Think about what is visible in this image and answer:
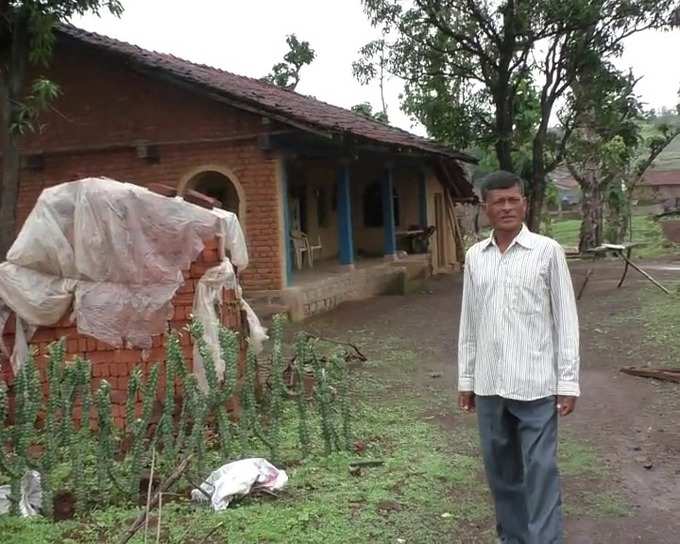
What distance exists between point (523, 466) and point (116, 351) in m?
3.26

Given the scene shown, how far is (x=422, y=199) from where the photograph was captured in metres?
18.0

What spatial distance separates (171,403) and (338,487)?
3.51 ft

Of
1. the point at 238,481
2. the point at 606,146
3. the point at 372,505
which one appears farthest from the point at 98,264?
the point at 606,146

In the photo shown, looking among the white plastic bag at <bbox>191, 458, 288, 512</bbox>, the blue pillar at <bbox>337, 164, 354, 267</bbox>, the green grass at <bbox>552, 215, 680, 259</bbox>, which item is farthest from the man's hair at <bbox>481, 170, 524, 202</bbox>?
the green grass at <bbox>552, 215, 680, 259</bbox>

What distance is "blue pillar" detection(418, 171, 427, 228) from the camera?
18.0 m

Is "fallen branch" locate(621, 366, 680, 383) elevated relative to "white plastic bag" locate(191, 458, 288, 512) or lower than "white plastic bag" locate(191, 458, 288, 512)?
lower

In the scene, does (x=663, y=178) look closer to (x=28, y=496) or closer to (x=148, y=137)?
(x=148, y=137)

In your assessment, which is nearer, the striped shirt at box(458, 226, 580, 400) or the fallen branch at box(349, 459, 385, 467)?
the striped shirt at box(458, 226, 580, 400)

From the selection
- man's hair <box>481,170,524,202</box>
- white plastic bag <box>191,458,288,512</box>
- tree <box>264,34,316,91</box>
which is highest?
tree <box>264,34,316,91</box>

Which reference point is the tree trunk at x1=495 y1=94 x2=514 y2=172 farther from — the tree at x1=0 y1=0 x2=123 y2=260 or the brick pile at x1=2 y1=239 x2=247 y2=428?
the brick pile at x1=2 y1=239 x2=247 y2=428

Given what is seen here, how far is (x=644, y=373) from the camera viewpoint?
7.20m

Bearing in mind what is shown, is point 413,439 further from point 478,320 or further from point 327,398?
point 478,320

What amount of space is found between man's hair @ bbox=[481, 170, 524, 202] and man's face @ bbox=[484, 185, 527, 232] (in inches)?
0.6

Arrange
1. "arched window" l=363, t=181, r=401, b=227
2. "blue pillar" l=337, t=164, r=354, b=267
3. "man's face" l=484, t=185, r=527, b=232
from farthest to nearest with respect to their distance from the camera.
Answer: "arched window" l=363, t=181, r=401, b=227 < "blue pillar" l=337, t=164, r=354, b=267 < "man's face" l=484, t=185, r=527, b=232
